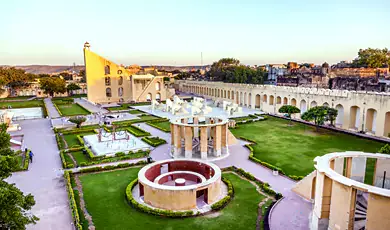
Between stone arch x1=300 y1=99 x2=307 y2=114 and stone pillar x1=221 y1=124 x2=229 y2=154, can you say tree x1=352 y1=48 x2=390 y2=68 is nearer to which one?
stone arch x1=300 y1=99 x2=307 y2=114

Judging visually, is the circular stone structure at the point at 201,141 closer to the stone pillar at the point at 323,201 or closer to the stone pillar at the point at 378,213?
the stone pillar at the point at 323,201

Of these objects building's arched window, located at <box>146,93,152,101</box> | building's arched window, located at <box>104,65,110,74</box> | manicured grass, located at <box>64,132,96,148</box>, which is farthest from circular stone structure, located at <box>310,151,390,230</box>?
building's arched window, located at <box>104,65,110,74</box>

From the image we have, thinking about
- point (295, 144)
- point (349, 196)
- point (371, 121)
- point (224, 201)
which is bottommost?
point (224, 201)

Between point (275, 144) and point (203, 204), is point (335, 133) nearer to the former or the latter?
point (275, 144)

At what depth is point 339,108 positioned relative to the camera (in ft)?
122

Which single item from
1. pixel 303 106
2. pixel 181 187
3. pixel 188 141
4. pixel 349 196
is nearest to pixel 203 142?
pixel 188 141

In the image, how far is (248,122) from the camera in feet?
129

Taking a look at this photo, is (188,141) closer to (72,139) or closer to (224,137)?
(224,137)

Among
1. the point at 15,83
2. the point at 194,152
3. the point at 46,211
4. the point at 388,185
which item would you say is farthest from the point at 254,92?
the point at 15,83

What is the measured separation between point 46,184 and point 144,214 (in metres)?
7.95

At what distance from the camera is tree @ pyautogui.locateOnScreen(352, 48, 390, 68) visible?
6581 centimetres

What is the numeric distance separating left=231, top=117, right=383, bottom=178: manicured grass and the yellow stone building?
1308 inches

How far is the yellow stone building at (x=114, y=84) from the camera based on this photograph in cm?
6238

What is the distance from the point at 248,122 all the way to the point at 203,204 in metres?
24.3
